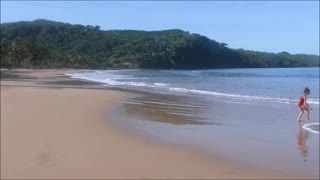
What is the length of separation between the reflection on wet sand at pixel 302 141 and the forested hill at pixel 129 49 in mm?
98581

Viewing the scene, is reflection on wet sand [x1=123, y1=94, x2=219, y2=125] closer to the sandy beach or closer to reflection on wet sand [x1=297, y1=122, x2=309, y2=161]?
reflection on wet sand [x1=297, y1=122, x2=309, y2=161]

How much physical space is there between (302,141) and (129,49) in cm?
14097

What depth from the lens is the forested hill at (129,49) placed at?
412ft

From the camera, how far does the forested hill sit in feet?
412

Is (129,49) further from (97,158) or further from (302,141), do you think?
(97,158)

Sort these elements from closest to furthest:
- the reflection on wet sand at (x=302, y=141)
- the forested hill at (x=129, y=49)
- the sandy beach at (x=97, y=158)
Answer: the sandy beach at (x=97, y=158)
the reflection on wet sand at (x=302, y=141)
the forested hill at (x=129, y=49)

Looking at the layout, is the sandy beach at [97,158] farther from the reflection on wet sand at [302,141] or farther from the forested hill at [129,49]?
the forested hill at [129,49]

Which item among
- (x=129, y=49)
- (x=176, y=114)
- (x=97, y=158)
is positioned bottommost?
(x=176, y=114)

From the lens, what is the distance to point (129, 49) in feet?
487

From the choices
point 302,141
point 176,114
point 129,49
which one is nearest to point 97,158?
point 302,141

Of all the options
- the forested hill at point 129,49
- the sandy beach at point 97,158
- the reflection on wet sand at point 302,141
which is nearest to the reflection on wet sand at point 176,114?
the reflection on wet sand at point 302,141

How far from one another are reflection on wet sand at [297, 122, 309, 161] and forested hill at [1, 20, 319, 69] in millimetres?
98581

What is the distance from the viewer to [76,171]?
5910 mm

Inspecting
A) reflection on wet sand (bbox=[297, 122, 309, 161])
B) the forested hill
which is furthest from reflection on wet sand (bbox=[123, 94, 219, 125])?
the forested hill
